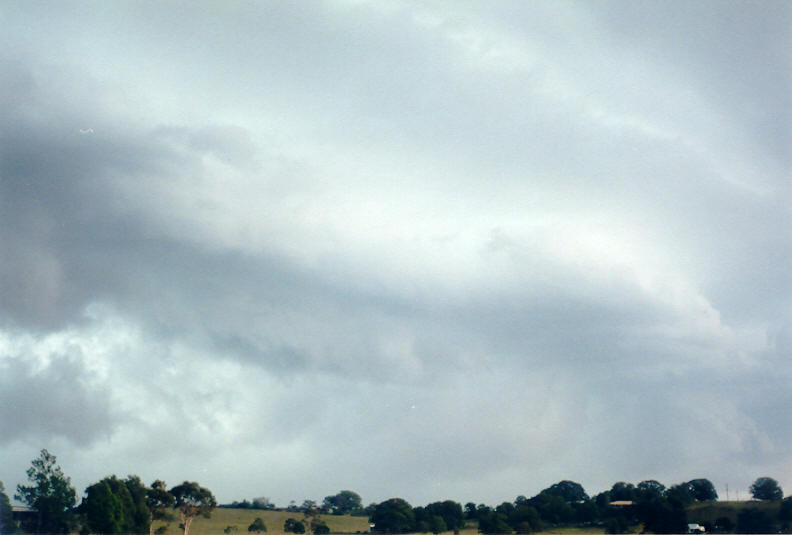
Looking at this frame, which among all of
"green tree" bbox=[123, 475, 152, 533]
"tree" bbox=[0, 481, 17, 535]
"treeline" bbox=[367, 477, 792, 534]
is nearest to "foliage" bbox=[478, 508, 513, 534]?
"treeline" bbox=[367, 477, 792, 534]

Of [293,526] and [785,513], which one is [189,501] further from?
[785,513]

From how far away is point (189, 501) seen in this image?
174m

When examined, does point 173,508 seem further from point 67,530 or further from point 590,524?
point 590,524

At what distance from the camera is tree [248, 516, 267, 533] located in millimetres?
178938

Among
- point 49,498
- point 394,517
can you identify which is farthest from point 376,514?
point 49,498

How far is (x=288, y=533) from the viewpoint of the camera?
597 feet

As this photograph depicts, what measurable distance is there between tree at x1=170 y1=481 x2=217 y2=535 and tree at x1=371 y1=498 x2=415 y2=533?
4104 cm

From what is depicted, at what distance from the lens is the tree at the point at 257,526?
587ft

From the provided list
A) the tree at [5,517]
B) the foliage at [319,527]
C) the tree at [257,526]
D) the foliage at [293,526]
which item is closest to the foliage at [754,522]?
the foliage at [319,527]

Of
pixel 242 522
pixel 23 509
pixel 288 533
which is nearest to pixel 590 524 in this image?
pixel 288 533

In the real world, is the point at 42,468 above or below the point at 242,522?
above

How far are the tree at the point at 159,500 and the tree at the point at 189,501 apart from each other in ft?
6.35

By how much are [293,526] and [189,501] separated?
90.2ft

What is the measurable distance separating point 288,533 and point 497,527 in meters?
49.4
